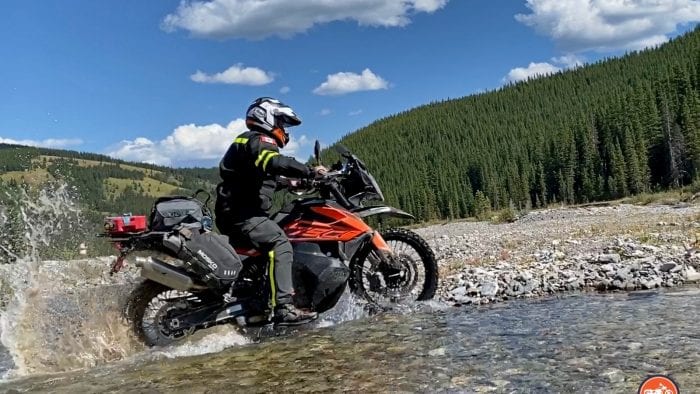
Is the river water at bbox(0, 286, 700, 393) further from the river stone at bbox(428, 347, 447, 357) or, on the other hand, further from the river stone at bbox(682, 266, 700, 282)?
the river stone at bbox(682, 266, 700, 282)

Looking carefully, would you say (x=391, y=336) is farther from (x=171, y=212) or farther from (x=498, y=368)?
(x=171, y=212)

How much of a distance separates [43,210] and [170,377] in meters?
3.45

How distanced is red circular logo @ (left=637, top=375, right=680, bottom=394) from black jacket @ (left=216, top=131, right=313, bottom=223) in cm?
451

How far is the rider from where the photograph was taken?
7254mm

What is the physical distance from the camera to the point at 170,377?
590 cm

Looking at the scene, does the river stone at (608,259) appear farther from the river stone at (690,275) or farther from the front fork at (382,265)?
the front fork at (382,265)

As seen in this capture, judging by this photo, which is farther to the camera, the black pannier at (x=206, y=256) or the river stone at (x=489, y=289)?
the river stone at (x=489, y=289)

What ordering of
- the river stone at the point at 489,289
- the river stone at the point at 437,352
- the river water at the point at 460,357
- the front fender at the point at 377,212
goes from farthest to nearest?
the river stone at the point at 489,289, the front fender at the point at 377,212, the river stone at the point at 437,352, the river water at the point at 460,357

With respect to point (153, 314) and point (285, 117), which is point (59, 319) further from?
point (285, 117)

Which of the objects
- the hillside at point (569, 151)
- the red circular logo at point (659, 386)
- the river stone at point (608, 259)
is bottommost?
the red circular logo at point (659, 386)

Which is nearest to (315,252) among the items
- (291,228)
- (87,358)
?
(291,228)

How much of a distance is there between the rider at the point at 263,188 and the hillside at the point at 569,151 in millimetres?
81804

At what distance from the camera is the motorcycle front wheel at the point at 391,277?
8320mm

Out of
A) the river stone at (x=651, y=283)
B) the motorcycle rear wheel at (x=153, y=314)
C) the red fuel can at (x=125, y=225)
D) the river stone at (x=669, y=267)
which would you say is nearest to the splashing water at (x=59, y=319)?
the motorcycle rear wheel at (x=153, y=314)
